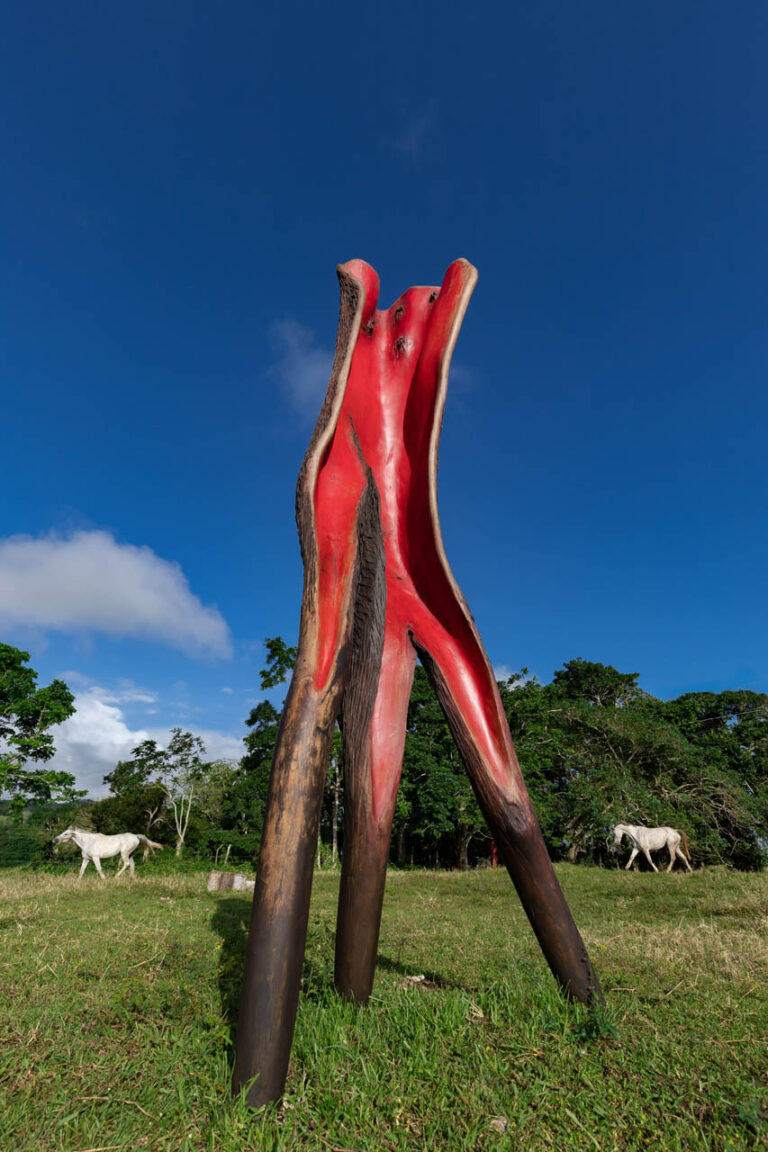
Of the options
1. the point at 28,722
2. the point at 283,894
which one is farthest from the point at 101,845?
the point at 283,894

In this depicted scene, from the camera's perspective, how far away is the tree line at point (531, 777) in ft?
68.1

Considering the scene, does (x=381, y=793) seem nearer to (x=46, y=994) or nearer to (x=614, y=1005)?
(x=614, y=1005)

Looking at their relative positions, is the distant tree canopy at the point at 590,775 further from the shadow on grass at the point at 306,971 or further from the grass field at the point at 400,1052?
the grass field at the point at 400,1052

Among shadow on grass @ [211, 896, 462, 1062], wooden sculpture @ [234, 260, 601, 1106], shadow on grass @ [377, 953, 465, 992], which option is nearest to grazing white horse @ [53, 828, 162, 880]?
shadow on grass @ [211, 896, 462, 1062]

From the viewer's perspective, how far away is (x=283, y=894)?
285cm

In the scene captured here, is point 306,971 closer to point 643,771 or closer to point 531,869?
point 531,869

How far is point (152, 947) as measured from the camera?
5.16 meters

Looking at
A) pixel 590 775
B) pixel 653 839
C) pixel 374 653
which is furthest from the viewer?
pixel 590 775

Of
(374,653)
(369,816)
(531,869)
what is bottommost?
(531,869)

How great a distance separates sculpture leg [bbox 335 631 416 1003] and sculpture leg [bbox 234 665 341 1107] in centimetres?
86

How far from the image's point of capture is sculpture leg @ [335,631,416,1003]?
376 centimetres

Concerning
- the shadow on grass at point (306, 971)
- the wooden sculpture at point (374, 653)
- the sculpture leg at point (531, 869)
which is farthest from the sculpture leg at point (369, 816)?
the sculpture leg at point (531, 869)

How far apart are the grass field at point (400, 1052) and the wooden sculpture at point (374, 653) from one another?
0.45 m

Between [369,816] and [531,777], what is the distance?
21.7 meters
